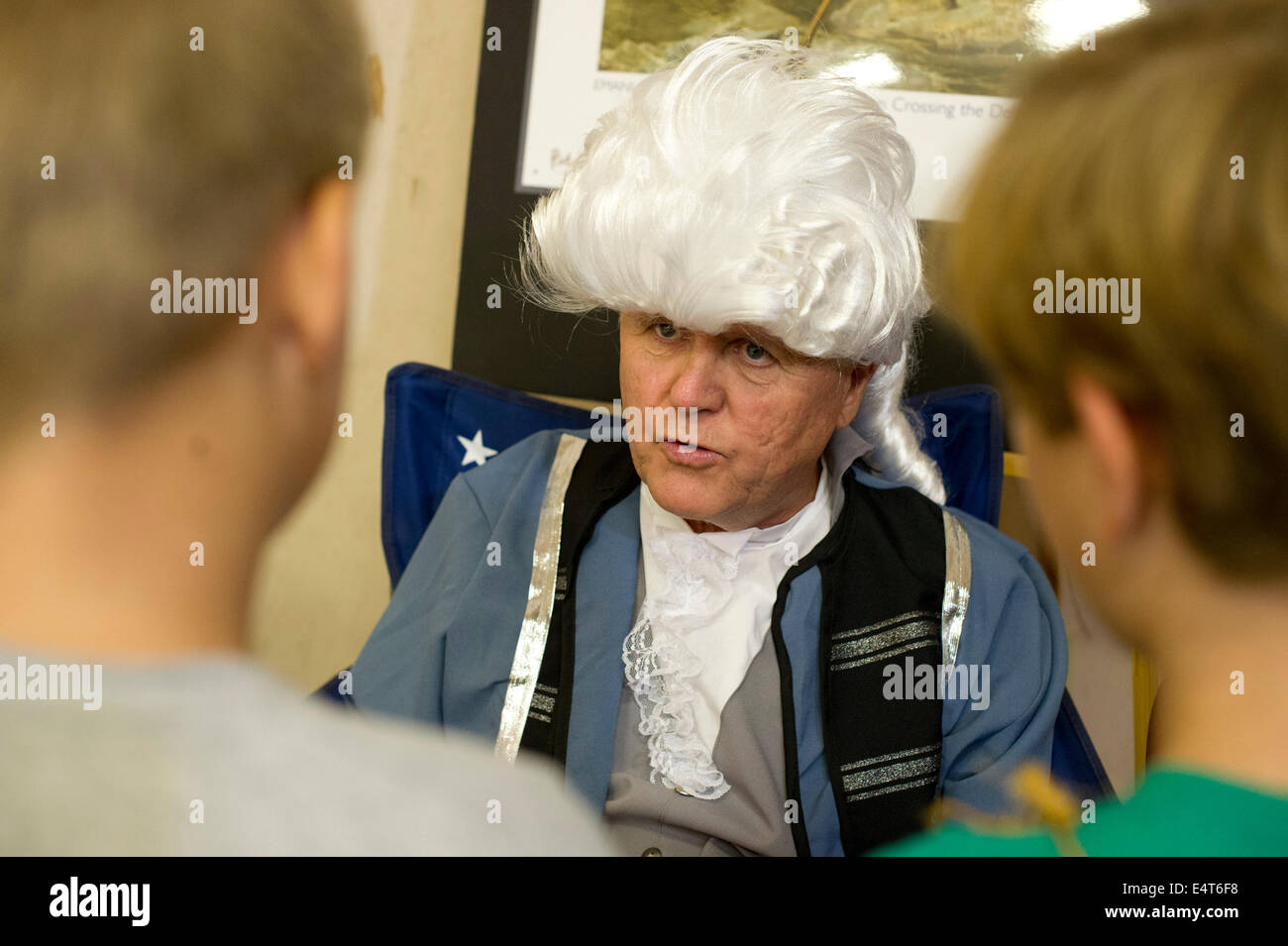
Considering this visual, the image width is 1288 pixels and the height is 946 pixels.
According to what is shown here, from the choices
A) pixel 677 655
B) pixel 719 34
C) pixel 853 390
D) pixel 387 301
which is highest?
pixel 719 34

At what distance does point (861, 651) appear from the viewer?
1.44 meters

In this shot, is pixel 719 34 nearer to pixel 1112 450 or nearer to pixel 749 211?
pixel 749 211

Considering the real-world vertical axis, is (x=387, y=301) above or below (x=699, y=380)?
above

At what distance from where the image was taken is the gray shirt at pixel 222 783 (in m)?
0.47

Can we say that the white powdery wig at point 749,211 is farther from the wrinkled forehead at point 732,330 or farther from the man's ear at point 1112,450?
the man's ear at point 1112,450

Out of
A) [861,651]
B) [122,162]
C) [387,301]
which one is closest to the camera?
[122,162]

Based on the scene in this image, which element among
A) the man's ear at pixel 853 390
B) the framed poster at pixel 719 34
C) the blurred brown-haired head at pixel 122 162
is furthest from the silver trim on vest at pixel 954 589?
the blurred brown-haired head at pixel 122 162

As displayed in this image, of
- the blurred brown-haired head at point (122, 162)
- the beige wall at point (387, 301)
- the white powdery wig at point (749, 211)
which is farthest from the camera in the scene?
the beige wall at point (387, 301)

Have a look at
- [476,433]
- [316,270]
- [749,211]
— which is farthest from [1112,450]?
[476,433]

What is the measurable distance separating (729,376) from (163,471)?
0.97 m

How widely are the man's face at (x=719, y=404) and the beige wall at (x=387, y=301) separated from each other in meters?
1.00

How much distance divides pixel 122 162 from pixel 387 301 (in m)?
1.93

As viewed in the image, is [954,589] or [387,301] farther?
[387,301]

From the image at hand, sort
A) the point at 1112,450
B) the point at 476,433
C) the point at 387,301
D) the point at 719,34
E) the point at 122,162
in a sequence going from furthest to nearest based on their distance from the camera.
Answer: the point at 387,301
the point at 719,34
the point at 476,433
the point at 1112,450
the point at 122,162
